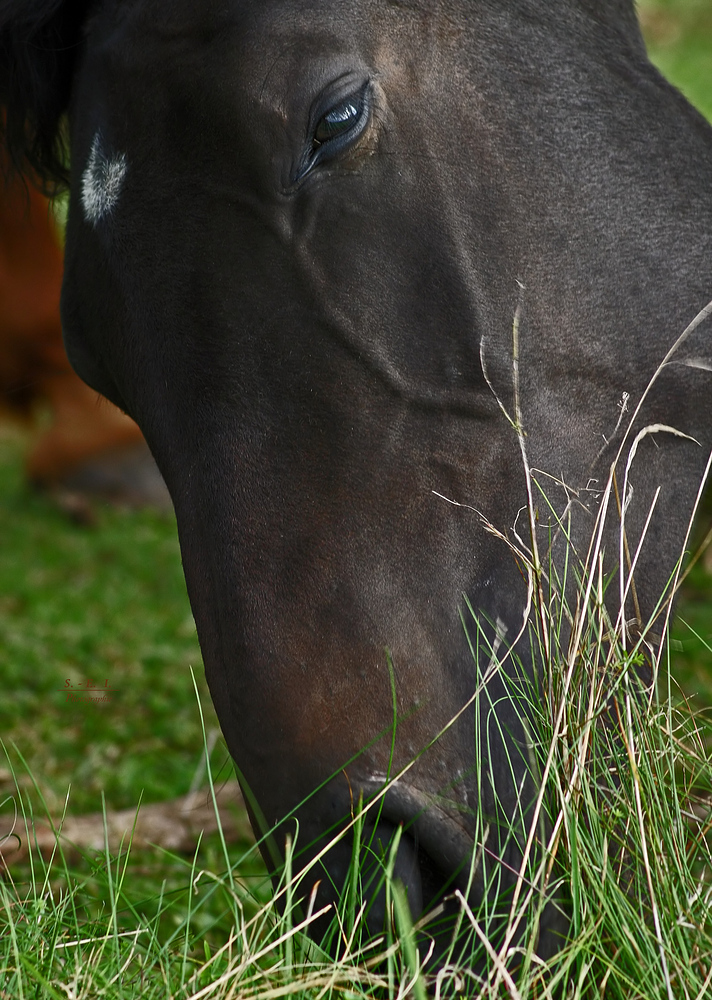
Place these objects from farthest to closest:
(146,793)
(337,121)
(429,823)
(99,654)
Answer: (99,654)
(146,793)
(337,121)
(429,823)

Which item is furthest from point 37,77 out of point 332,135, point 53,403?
point 53,403

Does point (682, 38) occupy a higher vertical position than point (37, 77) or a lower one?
higher

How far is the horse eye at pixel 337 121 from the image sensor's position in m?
1.72

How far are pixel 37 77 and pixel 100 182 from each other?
39 centimetres

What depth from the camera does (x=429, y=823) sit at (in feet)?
5.04

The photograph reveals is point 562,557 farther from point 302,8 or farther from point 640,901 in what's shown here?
point 302,8

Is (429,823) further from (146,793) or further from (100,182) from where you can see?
(146,793)

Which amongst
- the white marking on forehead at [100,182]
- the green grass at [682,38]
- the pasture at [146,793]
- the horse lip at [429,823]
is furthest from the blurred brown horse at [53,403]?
the green grass at [682,38]

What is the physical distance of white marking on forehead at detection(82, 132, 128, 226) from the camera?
1.92 m

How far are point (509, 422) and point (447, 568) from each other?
0.28 meters

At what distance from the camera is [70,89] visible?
224cm

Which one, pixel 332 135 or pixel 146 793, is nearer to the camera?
pixel 332 135

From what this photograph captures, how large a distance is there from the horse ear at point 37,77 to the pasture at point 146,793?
131 centimetres

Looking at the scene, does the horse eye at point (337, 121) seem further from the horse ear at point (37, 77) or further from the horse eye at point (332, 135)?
the horse ear at point (37, 77)
